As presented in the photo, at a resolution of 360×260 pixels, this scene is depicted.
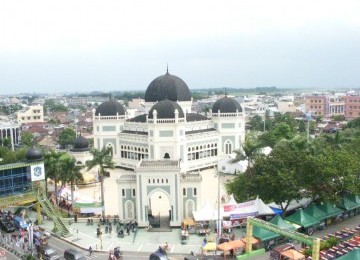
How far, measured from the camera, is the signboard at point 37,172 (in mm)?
34656

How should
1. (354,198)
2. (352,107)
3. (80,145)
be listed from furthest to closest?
(352,107)
(80,145)
(354,198)

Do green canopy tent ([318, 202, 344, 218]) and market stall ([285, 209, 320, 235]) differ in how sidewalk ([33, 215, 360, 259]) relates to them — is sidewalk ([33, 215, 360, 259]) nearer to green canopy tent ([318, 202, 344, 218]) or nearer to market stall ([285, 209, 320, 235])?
market stall ([285, 209, 320, 235])

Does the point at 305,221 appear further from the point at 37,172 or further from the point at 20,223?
the point at 20,223

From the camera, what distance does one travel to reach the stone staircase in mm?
32656

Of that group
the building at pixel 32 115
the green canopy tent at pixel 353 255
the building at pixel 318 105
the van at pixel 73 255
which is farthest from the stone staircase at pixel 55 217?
the building at pixel 318 105

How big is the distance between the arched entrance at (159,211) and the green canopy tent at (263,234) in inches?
325

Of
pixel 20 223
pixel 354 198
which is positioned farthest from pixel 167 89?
pixel 354 198

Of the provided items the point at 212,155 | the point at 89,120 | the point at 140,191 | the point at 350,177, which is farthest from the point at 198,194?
the point at 89,120

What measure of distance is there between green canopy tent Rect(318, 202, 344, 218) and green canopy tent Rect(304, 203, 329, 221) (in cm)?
32

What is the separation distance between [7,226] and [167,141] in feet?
75.4

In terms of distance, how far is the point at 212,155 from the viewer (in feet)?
191

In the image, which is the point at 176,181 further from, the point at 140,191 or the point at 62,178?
the point at 62,178

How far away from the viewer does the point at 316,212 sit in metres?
31.5

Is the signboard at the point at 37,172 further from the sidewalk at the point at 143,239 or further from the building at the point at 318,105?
the building at the point at 318,105
